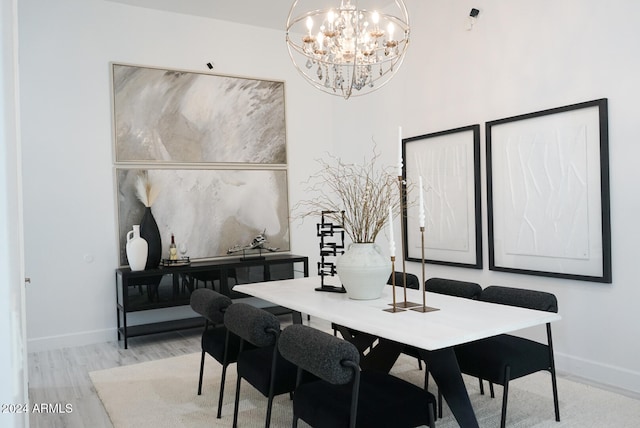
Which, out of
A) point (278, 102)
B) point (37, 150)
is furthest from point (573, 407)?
point (37, 150)

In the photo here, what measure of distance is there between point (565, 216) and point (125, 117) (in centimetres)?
391

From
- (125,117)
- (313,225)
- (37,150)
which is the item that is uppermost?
(125,117)

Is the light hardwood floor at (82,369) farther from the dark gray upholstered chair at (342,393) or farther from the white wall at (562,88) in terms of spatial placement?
the white wall at (562,88)

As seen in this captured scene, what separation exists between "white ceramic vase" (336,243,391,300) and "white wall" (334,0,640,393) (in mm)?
1641

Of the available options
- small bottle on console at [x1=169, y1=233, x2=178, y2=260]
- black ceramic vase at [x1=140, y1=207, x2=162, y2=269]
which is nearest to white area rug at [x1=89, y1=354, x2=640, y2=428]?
black ceramic vase at [x1=140, y1=207, x2=162, y2=269]

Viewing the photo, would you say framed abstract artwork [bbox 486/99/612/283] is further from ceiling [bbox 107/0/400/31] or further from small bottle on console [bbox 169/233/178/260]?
small bottle on console [bbox 169/233/178/260]

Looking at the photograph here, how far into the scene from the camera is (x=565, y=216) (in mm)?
3541

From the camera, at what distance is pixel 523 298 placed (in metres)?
2.78

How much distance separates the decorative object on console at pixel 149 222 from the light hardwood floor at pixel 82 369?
0.75 m

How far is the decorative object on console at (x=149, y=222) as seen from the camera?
4.70m

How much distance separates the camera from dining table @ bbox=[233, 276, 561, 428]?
6.66 ft

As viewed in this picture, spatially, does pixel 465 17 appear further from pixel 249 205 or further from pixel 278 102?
pixel 249 205

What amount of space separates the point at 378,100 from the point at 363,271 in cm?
311

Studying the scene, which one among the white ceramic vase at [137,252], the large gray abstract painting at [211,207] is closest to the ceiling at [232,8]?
the large gray abstract painting at [211,207]
